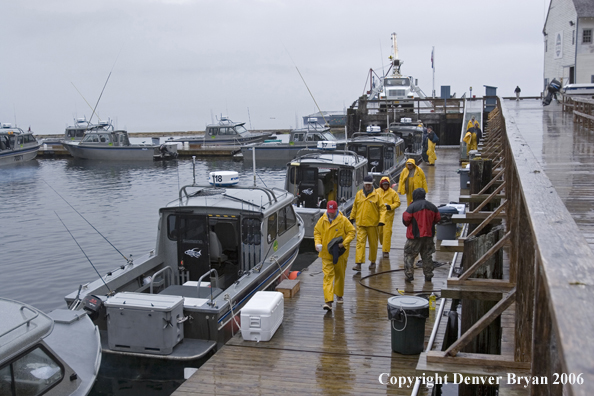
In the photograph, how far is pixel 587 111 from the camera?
1541 cm

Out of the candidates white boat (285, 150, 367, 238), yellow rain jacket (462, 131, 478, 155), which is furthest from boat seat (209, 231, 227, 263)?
yellow rain jacket (462, 131, 478, 155)

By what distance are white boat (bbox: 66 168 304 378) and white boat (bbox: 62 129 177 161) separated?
34.5 meters

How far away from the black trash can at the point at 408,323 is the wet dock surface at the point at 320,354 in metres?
0.13

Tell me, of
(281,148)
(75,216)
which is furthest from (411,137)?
(75,216)

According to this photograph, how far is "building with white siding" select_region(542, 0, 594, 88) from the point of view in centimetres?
3588

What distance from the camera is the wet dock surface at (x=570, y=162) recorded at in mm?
4776

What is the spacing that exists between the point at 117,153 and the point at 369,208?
126 feet

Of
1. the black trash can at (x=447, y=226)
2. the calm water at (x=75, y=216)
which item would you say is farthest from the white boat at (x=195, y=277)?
the calm water at (x=75, y=216)

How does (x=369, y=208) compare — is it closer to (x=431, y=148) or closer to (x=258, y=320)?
(x=258, y=320)

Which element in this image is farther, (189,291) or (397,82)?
(397,82)

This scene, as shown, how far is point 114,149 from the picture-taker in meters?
45.2

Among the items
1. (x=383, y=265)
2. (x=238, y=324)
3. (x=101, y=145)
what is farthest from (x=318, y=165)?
(x=101, y=145)

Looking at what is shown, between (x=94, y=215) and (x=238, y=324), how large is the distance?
17834 millimetres

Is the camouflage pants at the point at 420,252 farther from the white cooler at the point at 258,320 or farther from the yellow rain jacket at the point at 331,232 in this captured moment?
the white cooler at the point at 258,320
